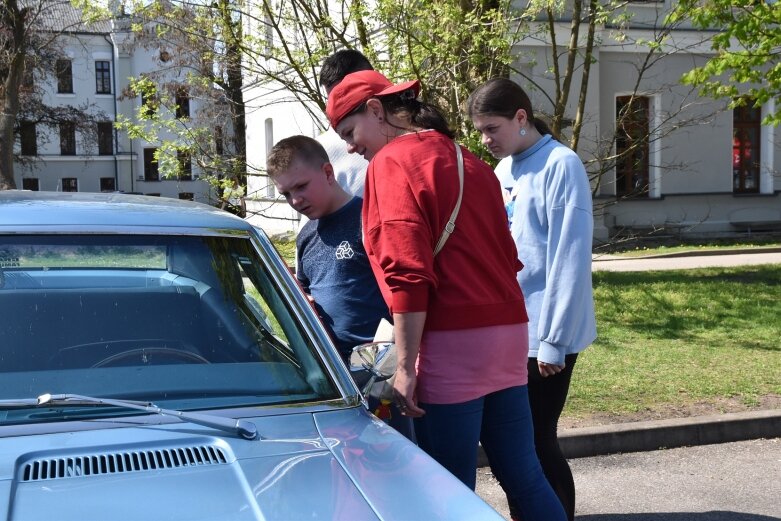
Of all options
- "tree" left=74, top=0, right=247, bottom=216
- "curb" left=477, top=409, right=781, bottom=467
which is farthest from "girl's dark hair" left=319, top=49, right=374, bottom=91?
"tree" left=74, top=0, right=247, bottom=216

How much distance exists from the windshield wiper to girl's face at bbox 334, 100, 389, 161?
3.44 ft

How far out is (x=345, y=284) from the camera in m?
3.62

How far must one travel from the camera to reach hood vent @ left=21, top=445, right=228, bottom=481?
7.00 ft

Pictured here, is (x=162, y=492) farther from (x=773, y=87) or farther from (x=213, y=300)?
(x=773, y=87)

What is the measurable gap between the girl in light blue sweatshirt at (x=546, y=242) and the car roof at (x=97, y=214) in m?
1.15

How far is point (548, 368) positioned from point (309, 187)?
3.70ft

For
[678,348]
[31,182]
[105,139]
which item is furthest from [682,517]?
[105,139]

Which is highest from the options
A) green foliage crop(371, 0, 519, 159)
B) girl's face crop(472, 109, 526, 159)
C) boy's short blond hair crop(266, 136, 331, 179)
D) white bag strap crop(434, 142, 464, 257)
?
green foliage crop(371, 0, 519, 159)

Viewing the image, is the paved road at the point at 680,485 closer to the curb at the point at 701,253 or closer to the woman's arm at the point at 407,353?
the woman's arm at the point at 407,353

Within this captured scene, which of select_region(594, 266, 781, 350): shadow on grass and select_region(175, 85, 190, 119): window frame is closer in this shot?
select_region(594, 266, 781, 350): shadow on grass

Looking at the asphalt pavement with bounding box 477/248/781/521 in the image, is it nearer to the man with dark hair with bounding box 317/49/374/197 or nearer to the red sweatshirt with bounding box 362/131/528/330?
the man with dark hair with bounding box 317/49/374/197

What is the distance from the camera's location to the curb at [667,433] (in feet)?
19.2

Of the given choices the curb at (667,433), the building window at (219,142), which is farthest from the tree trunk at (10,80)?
the curb at (667,433)

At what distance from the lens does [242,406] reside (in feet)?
8.50
